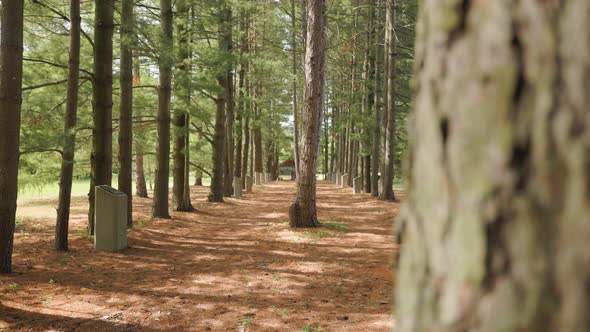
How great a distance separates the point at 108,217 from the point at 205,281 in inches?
116

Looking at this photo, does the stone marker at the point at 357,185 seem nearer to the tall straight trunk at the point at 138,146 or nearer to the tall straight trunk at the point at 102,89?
the tall straight trunk at the point at 138,146

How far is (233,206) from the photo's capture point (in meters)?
16.6

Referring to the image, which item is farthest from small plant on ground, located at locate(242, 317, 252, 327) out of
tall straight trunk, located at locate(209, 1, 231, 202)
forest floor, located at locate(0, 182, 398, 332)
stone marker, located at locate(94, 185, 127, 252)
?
tall straight trunk, located at locate(209, 1, 231, 202)

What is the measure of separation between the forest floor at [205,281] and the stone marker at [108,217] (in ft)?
0.86

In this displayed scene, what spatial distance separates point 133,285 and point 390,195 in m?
13.2

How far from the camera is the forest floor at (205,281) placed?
14.7ft

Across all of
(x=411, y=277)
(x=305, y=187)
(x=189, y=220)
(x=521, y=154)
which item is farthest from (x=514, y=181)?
(x=189, y=220)

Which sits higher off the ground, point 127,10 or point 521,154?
point 127,10

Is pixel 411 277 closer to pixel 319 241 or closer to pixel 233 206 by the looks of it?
pixel 319 241

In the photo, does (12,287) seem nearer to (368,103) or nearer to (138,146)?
(138,146)

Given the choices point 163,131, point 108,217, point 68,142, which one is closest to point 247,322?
point 108,217

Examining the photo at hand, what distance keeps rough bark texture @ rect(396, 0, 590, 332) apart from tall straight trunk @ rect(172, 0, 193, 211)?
1189 centimetres

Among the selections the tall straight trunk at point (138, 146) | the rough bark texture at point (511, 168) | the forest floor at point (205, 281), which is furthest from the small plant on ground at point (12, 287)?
the tall straight trunk at point (138, 146)

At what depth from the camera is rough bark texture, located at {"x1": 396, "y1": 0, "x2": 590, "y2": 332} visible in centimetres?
61
